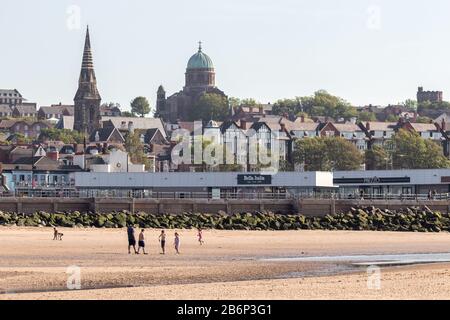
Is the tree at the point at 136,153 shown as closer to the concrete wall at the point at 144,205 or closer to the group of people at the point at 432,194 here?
the group of people at the point at 432,194

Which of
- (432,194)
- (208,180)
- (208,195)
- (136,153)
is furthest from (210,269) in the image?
(136,153)

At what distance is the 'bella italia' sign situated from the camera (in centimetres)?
11931

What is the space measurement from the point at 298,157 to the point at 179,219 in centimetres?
8544

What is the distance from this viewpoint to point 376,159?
180m

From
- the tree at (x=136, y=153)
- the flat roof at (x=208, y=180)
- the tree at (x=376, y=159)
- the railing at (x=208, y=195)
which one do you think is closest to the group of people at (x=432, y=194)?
the railing at (x=208, y=195)

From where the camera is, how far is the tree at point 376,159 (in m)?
177

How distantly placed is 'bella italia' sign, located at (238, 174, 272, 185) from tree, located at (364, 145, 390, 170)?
192ft

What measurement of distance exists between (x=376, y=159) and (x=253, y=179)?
2452 inches

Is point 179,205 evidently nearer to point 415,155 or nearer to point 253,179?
point 253,179

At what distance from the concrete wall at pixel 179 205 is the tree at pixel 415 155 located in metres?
70.3

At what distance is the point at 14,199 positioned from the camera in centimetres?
9881
